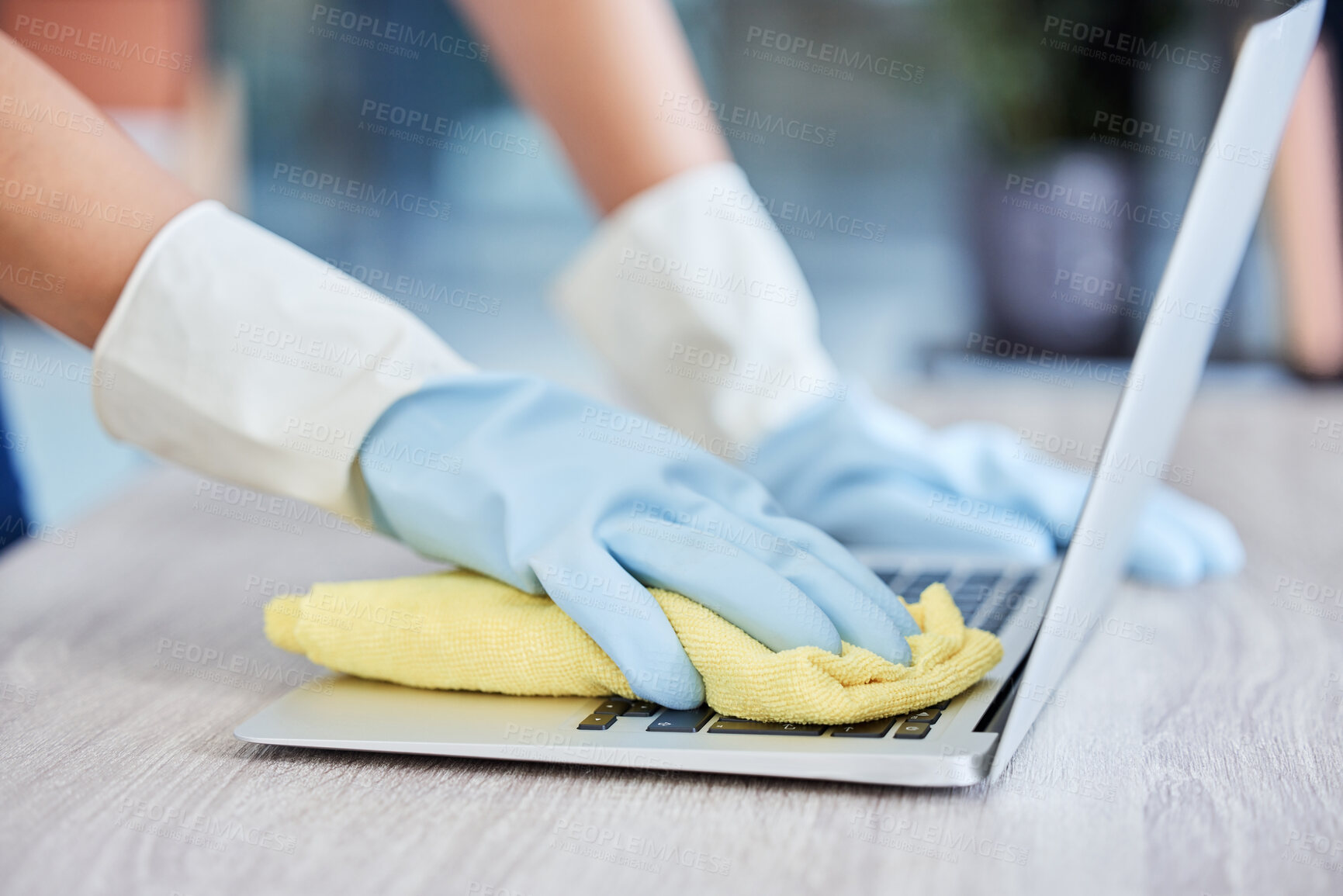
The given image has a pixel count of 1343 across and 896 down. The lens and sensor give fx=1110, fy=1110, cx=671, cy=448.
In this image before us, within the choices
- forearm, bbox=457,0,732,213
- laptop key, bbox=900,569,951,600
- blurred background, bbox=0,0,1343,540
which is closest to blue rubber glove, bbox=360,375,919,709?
laptop key, bbox=900,569,951,600

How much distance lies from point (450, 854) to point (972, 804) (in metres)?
0.18

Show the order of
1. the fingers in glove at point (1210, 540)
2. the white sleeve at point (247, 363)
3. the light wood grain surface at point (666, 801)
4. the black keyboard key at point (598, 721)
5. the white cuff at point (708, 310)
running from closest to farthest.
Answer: the light wood grain surface at point (666, 801) → the black keyboard key at point (598, 721) → the white sleeve at point (247, 363) → the fingers in glove at point (1210, 540) → the white cuff at point (708, 310)

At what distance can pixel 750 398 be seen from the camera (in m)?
0.91

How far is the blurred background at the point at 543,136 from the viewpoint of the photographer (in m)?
3.26

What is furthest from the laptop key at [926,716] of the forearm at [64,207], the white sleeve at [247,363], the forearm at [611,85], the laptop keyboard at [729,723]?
the forearm at [611,85]

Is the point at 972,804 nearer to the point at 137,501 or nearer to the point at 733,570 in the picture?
the point at 733,570

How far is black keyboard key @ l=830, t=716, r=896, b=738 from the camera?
0.43 meters

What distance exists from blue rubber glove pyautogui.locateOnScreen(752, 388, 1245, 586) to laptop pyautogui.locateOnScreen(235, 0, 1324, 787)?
21 centimetres

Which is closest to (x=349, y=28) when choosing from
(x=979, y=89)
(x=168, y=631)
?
(x=979, y=89)

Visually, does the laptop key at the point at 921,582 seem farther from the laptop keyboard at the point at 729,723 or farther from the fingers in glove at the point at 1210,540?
the fingers in glove at the point at 1210,540

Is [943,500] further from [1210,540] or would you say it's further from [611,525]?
[611,525]

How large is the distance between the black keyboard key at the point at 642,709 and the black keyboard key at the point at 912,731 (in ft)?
0.34

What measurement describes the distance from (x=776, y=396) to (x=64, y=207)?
1.74ft

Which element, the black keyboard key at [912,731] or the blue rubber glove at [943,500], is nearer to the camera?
the black keyboard key at [912,731]
